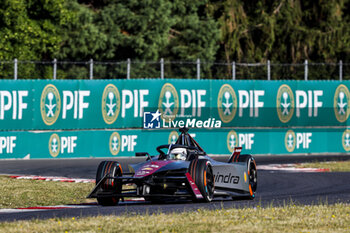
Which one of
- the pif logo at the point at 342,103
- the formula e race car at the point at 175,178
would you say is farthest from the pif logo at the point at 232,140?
the formula e race car at the point at 175,178

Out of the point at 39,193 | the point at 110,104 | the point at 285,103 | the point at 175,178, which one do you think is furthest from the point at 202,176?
the point at 285,103

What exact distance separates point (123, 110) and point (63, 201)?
10.4 m

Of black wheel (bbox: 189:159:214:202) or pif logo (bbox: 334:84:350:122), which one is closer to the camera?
black wheel (bbox: 189:159:214:202)

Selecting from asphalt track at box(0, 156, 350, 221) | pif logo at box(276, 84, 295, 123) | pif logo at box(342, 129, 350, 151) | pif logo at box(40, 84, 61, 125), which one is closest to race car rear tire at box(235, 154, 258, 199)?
asphalt track at box(0, 156, 350, 221)

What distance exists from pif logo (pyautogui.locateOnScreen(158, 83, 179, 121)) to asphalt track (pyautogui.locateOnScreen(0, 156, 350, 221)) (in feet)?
6.04

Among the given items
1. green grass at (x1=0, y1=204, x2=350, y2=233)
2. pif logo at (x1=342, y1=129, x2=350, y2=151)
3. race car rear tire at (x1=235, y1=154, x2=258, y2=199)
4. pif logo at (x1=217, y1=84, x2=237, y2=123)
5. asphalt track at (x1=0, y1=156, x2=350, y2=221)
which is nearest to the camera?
green grass at (x1=0, y1=204, x2=350, y2=233)

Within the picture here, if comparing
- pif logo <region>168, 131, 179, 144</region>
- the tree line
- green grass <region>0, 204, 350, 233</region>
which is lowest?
green grass <region>0, 204, 350, 233</region>

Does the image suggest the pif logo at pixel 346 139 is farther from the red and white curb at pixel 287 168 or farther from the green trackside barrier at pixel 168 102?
the red and white curb at pixel 287 168

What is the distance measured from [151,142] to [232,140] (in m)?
2.99

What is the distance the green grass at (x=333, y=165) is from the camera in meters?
22.8

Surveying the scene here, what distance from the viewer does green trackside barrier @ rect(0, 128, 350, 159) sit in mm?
24359

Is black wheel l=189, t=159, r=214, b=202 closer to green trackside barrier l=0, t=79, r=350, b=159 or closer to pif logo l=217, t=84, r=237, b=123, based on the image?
green trackside barrier l=0, t=79, r=350, b=159

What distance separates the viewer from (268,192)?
55.1 feet

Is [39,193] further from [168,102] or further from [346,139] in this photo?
[346,139]
